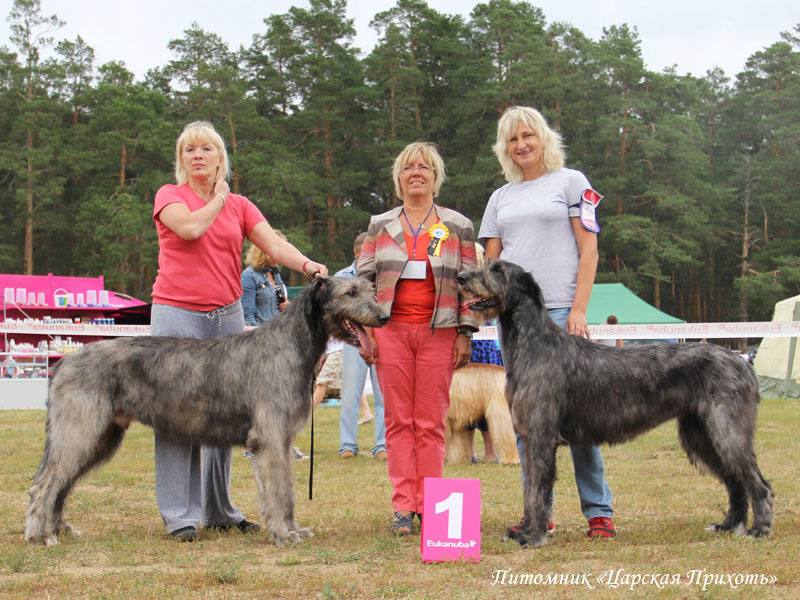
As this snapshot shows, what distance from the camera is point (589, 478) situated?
458cm

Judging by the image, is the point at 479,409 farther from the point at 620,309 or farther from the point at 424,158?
the point at 620,309

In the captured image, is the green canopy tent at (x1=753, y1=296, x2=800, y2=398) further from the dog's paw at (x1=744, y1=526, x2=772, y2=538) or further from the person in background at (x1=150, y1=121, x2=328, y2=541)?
the person in background at (x1=150, y1=121, x2=328, y2=541)

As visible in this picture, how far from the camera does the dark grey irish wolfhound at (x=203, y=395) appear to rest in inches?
172

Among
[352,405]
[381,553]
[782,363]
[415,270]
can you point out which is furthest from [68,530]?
[782,363]

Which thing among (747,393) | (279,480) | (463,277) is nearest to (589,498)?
(747,393)

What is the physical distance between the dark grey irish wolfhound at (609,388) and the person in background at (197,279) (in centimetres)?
120

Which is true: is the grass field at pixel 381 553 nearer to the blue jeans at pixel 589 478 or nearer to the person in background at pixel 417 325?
the blue jeans at pixel 589 478

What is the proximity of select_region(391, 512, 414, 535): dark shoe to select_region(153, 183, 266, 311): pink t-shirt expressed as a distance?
167cm

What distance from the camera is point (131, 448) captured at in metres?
8.96

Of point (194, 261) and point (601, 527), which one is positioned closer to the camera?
point (601, 527)

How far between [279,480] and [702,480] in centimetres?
389

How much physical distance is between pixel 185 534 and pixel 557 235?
2.76m

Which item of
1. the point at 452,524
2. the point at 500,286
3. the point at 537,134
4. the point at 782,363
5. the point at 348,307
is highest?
the point at 537,134

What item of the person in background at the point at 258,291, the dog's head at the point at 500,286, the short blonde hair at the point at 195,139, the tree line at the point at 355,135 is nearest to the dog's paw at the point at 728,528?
the dog's head at the point at 500,286
